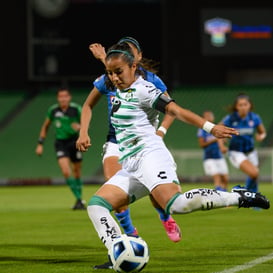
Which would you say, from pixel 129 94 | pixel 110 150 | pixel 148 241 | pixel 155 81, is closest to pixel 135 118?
pixel 129 94

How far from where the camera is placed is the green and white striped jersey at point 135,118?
26.0ft

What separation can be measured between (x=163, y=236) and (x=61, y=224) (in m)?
2.79

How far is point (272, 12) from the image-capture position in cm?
3047

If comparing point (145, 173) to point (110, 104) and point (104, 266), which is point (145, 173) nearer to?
point (104, 266)

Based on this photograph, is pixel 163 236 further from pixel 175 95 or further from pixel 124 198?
pixel 175 95

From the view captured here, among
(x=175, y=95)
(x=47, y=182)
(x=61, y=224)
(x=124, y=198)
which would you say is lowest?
(x=47, y=182)

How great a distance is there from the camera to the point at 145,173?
7.84m

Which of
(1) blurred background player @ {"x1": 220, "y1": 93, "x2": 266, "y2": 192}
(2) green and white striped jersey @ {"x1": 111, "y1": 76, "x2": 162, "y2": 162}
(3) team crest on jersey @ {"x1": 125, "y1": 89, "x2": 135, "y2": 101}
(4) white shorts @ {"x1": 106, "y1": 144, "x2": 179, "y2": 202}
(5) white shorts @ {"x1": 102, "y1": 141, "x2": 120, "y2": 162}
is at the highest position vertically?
(3) team crest on jersey @ {"x1": 125, "y1": 89, "x2": 135, "y2": 101}

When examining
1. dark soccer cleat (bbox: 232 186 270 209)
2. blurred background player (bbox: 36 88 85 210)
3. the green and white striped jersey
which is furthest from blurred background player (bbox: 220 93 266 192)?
the green and white striped jersey

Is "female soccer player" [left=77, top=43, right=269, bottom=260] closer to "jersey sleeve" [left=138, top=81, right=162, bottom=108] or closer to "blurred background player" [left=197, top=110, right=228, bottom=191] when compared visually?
"jersey sleeve" [left=138, top=81, right=162, bottom=108]

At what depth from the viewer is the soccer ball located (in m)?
7.57

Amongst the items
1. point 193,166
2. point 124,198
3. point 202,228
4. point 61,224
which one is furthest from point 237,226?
point 193,166

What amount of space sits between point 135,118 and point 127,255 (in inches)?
48.1

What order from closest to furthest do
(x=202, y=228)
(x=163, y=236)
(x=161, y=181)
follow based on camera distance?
1. (x=161, y=181)
2. (x=163, y=236)
3. (x=202, y=228)
